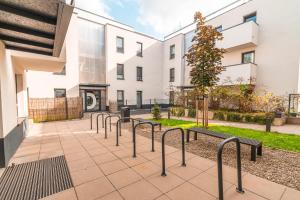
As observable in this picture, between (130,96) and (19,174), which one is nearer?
(19,174)

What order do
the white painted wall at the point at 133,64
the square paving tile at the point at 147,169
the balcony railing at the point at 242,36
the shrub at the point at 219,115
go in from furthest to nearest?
the white painted wall at the point at 133,64
the balcony railing at the point at 242,36
the shrub at the point at 219,115
the square paving tile at the point at 147,169

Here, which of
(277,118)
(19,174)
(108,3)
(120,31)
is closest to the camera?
(19,174)

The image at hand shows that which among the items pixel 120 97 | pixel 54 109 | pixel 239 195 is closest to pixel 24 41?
pixel 239 195

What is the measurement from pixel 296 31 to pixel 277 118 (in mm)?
6131

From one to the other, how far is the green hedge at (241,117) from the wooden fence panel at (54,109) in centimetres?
1011

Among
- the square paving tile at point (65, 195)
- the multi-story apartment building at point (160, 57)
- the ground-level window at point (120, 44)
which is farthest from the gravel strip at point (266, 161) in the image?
the ground-level window at point (120, 44)

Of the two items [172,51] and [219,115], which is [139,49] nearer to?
[172,51]

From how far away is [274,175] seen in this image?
309 cm

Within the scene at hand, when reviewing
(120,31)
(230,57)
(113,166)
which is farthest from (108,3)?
(113,166)

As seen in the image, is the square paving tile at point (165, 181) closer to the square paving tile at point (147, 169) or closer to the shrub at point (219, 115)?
the square paving tile at point (147, 169)

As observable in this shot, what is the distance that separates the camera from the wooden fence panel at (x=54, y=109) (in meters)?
9.90

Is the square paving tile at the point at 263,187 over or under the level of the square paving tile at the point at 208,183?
over

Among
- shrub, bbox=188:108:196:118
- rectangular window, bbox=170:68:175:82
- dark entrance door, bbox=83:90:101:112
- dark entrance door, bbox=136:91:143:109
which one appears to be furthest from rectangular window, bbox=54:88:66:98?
rectangular window, bbox=170:68:175:82

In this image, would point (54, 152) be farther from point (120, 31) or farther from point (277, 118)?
point (120, 31)
